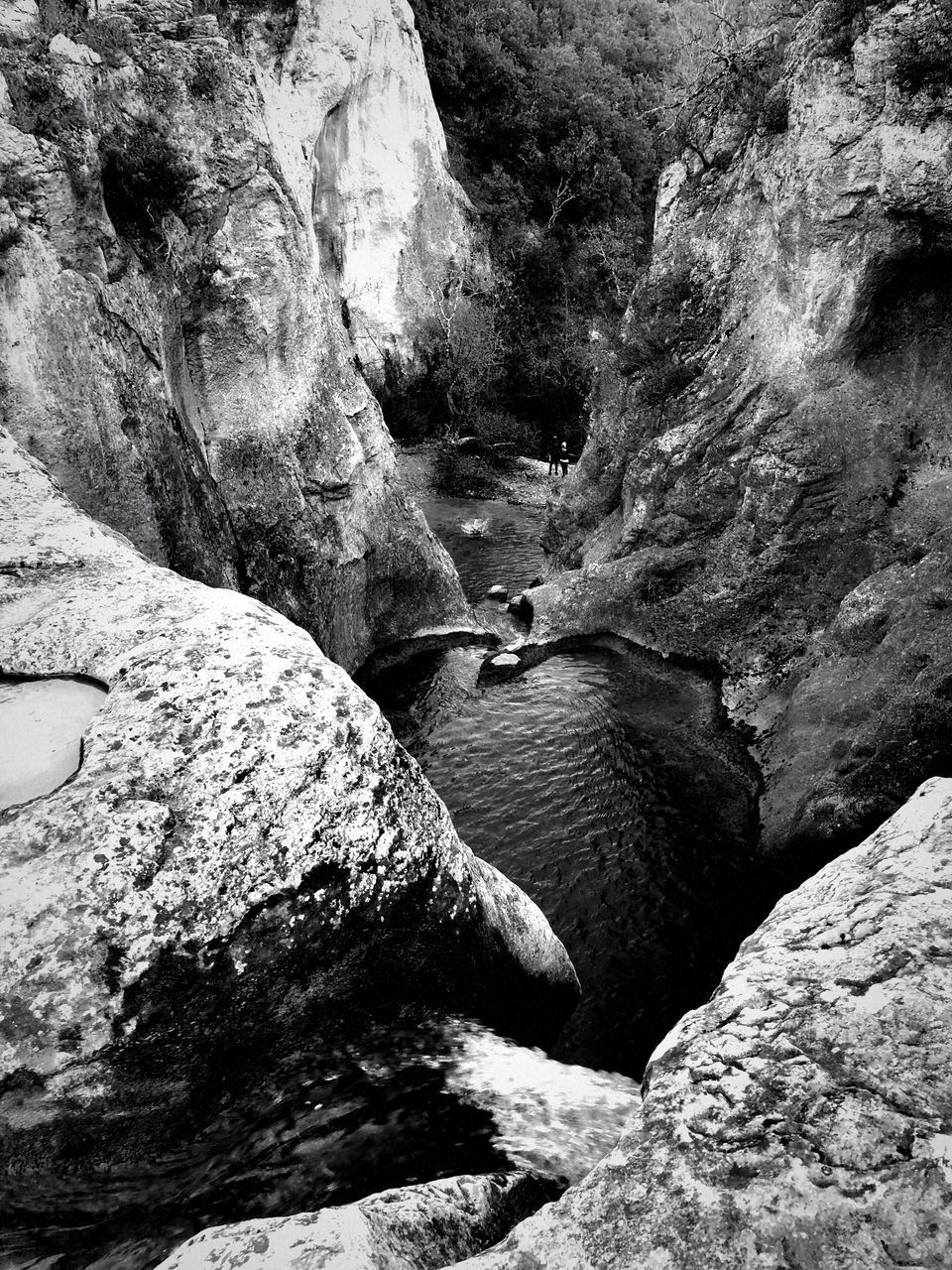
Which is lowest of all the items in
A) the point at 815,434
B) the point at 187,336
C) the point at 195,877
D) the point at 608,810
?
the point at 608,810

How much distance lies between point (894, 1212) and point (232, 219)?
12.0 meters

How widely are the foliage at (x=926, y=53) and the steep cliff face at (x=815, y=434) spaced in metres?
0.03

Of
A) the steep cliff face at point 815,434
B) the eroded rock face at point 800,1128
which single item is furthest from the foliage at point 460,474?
the eroded rock face at point 800,1128

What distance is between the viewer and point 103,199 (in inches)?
350

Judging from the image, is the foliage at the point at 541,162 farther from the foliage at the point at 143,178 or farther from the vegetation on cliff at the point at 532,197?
the foliage at the point at 143,178

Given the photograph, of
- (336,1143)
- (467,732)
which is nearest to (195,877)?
(336,1143)

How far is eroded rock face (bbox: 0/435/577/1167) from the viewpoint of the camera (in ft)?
11.8

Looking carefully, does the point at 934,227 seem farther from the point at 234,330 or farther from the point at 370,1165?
the point at 370,1165

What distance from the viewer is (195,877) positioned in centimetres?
392

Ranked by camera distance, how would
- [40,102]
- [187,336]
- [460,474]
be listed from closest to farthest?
[40,102], [187,336], [460,474]

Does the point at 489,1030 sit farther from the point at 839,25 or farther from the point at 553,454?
the point at 553,454

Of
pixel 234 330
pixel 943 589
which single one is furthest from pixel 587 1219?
pixel 234 330

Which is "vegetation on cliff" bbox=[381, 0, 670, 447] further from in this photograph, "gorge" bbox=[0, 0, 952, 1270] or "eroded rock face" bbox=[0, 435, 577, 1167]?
"eroded rock face" bbox=[0, 435, 577, 1167]

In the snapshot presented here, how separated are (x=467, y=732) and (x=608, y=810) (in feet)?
8.40
